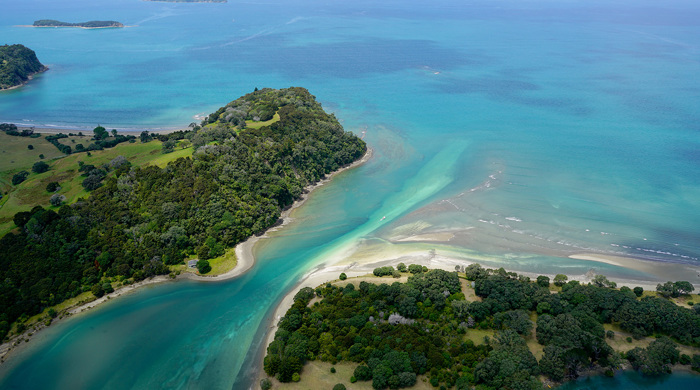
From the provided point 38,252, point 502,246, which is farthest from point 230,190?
point 502,246

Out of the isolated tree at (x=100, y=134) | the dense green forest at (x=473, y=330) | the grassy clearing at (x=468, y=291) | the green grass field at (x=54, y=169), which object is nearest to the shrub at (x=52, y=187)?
the green grass field at (x=54, y=169)

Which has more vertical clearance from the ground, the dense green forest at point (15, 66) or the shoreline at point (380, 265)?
the dense green forest at point (15, 66)

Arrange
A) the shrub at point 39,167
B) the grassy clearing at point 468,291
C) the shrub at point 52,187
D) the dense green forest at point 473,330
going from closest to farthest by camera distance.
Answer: the dense green forest at point 473,330 → the grassy clearing at point 468,291 → the shrub at point 52,187 → the shrub at point 39,167

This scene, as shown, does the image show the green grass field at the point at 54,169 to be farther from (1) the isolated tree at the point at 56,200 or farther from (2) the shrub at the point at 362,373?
(2) the shrub at the point at 362,373

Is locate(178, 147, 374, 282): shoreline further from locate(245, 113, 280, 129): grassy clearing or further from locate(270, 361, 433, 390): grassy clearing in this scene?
locate(270, 361, 433, 390): grassy clearing

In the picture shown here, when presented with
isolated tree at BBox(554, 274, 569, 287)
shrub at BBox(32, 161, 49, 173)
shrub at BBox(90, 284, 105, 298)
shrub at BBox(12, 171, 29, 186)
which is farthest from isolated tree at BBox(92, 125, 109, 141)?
isolated tree at BBox(554, 274, 569, 287)

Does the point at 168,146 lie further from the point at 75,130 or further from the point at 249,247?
the point at 75,130
